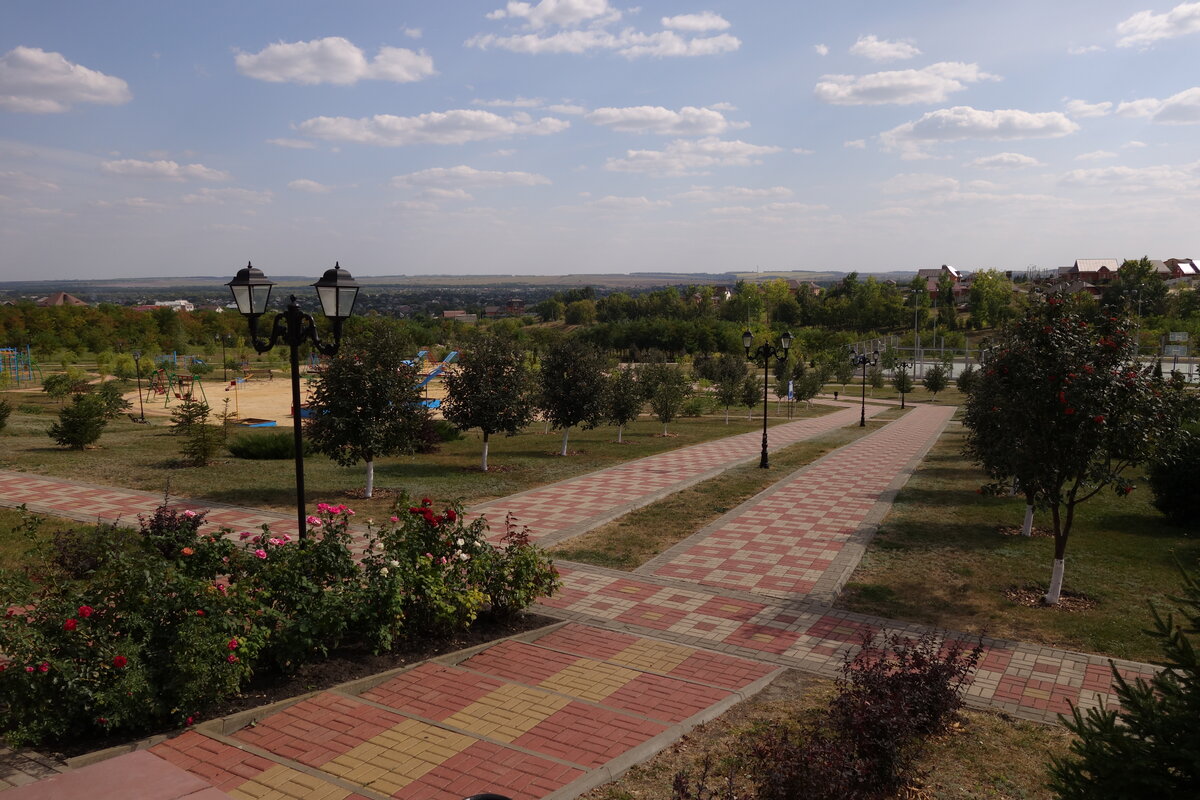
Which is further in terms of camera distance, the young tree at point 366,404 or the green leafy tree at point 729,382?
the green leafy tree at point 729,382

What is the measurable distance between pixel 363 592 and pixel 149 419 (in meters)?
30.6

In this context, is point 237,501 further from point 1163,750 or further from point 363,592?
point 1163,750

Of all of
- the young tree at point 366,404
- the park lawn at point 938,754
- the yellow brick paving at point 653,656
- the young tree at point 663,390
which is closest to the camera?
the park lawn at point 938,754

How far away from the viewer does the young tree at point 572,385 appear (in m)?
22.5

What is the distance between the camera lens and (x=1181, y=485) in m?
13.4

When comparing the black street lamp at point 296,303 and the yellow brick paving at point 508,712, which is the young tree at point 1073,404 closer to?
the yellow brick paving at point 508,712

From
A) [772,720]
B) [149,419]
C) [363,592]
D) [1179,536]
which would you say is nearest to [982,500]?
[1179,536]

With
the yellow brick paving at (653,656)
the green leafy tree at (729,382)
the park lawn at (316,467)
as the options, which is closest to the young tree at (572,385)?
the park lawn at (316,467)

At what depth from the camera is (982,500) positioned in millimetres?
16094

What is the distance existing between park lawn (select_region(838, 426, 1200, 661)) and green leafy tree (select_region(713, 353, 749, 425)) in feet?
63.8

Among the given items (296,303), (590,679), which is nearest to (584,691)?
(590,679)

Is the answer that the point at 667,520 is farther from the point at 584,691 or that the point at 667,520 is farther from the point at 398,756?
the point at 398,756

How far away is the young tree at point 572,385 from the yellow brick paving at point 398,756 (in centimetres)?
1645

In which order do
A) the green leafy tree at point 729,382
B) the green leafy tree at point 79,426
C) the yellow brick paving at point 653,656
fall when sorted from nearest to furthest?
the yellow brick paving at point 653,656
the green leafy tree at point 79,426
the green leafy tree at point 729,382
